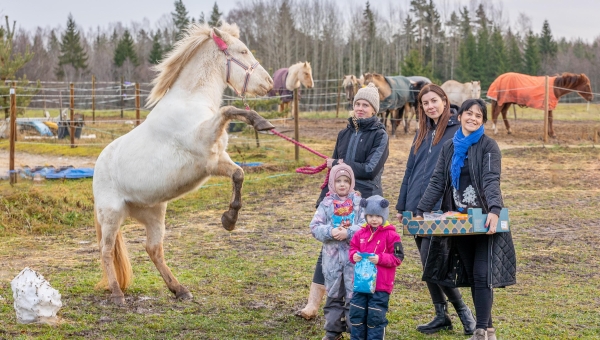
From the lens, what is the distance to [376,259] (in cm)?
354

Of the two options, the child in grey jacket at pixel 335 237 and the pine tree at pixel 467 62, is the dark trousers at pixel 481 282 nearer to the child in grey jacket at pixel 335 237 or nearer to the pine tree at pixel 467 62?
the child in grey jacket at pixel 335 237

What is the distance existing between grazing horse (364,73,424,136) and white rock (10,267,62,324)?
1463 centimetres

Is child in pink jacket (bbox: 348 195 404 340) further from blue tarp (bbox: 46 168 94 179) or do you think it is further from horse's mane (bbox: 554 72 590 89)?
horse's mane (bbox: 554 72 590 89)

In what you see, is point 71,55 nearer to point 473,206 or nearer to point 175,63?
point 175,63

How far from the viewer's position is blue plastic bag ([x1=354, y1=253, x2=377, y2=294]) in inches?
141

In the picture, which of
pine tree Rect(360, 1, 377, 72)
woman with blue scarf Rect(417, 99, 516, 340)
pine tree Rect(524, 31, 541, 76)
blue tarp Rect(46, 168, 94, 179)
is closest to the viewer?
woman with blue scarf Rect(417, 99, 516, 340)

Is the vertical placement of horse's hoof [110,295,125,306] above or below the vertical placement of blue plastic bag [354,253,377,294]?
below

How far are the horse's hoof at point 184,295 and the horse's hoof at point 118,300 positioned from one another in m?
0.39

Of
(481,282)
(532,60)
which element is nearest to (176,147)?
(481,282)

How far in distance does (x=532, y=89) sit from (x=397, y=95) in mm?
3745

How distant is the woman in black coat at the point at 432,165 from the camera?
4074mm

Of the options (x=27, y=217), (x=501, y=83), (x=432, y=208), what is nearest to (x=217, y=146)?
(x=432, y=208)

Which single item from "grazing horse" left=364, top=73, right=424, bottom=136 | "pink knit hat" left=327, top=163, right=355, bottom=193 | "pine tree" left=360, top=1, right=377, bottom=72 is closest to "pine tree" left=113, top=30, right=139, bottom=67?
"pine tree" left=360, top=1, right=377, bottom=72

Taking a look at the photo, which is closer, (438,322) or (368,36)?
(438,322)
